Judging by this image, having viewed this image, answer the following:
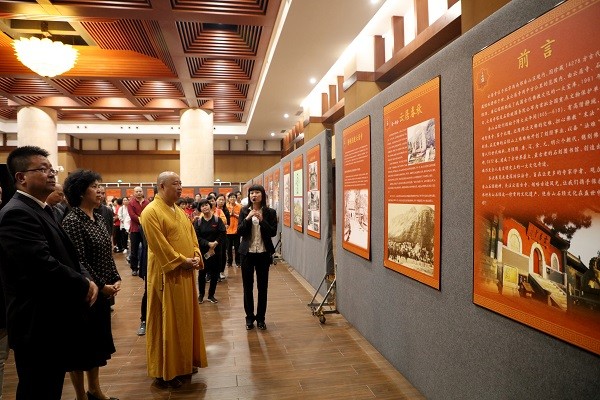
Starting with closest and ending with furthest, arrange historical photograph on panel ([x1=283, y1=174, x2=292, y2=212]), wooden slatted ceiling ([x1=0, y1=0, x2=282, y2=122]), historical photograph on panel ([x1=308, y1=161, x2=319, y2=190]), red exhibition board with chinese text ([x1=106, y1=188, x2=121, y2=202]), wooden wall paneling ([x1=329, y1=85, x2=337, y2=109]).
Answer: historical photograph on panel ([x1=308, y1=161, x2=319, y2=190]) → wooden slatted ceiling ([x1=0, y1=0, x2=282, y2=122]) → historical photograph on panel ([x1=283, y1=174, x2=292, y2=212]) → wooden wall paneling ([x1=329, y1=85, x2=337, y2=109]) → red exhibition board with chinese text ([x1=106, y1=188, x2=121, y2=202])

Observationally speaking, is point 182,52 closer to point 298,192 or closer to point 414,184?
point 298,192

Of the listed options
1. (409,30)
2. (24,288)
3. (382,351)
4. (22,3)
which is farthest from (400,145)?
(22,3)

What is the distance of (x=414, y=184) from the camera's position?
2.54 m

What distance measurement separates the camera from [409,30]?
5.95 metres

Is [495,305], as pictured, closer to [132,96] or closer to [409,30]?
[409,30]

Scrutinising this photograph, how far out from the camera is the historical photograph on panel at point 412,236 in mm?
2354

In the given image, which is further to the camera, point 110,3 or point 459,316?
point 110,3

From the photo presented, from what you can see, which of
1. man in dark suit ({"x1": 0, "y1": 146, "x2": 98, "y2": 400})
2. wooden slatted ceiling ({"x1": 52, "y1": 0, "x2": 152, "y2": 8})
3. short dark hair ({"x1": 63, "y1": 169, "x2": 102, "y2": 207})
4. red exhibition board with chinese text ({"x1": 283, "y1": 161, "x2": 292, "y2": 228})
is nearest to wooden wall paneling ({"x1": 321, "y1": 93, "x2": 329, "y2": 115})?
red exhibition board with chinese text ({"x1": 283, "y1": 161, "x2": 292, "y2": 228})

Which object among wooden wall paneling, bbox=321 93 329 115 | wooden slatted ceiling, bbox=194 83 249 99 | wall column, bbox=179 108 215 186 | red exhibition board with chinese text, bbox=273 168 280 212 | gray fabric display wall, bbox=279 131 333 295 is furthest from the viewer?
wall column, bbox=179 108 215 186

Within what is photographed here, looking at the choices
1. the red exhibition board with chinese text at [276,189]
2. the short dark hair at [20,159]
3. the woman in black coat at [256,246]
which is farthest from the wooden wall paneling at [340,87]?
the short dark hair at [20,159]

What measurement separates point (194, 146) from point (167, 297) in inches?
430

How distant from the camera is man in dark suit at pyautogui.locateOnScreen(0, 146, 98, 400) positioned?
5.65ft

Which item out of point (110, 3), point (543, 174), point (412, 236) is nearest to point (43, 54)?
point (110, 3)

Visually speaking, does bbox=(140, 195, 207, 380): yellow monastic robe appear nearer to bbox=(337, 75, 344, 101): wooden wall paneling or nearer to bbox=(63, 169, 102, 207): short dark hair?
bbox=(63, 169, 102, 207): short dark hair
